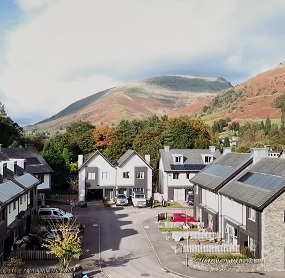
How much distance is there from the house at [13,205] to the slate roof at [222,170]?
61.9 feet

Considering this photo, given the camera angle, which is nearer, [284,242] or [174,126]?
[284,242]

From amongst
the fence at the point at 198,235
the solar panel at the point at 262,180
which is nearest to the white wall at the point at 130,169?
the fence at the point at 198,235

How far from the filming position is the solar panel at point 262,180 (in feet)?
104

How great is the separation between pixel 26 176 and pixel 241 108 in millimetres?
157932

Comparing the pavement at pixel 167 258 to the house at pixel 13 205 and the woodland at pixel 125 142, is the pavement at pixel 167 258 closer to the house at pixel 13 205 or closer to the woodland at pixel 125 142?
the house at pixel 13 205

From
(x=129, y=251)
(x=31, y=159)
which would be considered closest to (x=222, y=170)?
(x=129, y=251)

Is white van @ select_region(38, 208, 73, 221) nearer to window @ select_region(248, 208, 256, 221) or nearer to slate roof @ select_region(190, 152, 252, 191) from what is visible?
slate roof @ select_region(190, 152, 252, 191)

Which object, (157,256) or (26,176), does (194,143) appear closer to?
(26,176)

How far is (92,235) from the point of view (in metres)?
42.0

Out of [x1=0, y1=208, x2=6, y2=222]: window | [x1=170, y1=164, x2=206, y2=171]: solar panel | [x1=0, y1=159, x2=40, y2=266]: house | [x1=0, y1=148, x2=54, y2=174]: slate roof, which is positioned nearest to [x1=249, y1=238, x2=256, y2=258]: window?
[x1=0, y1=159, x2=40, y2=266]: house

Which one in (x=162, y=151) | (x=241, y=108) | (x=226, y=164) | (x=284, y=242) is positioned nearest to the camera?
(x=284, y=242)

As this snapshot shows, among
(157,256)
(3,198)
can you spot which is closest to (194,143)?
(157,256)

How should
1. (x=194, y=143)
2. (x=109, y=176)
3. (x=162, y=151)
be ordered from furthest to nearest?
(x=194, y=143), (x=162, y=151), (x=109, y=176)

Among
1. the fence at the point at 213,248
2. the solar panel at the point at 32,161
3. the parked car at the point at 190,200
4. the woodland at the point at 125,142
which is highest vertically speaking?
the woodland at the point at 125,142
